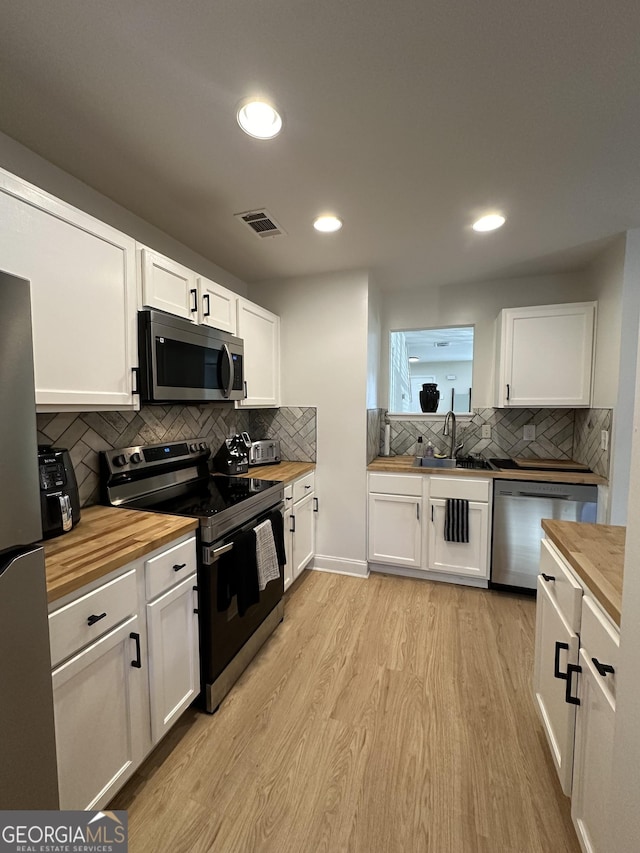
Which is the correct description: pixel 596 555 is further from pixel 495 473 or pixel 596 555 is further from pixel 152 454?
pixel 152 454

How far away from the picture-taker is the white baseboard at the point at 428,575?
2.70 m

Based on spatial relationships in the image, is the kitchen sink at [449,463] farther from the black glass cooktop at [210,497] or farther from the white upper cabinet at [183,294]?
the white upper cabinet at [183,294]

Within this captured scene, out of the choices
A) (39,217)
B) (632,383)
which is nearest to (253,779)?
(39,217)

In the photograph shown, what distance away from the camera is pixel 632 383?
7.24ft

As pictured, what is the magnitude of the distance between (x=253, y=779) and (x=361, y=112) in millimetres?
2531

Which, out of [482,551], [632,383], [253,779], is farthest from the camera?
[482,551]

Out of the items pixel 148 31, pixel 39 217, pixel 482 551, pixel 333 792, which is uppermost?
Result: pixel 148 31

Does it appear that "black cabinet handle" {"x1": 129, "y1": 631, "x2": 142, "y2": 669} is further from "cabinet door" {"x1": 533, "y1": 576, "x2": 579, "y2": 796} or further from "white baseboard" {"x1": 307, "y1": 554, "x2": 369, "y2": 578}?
"white baseboard" {"x1": 307, "y1": 554, "x2": 369, "y2": 578}

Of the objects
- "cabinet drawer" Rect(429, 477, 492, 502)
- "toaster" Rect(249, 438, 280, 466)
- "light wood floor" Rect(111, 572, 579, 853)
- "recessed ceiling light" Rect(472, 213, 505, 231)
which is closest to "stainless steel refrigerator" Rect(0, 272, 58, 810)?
"light wood floor" Rect(111, 572, 579, 853)

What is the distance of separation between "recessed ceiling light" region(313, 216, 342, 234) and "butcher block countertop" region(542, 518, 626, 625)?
6.31 ft

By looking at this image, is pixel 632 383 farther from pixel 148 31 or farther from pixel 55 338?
pixel 55 338

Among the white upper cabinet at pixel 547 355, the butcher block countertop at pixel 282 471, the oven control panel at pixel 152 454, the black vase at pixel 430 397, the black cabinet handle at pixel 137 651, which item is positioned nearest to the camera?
the black cabinet handle at pixel 137 651

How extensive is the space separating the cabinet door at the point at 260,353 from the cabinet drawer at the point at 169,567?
1260mm

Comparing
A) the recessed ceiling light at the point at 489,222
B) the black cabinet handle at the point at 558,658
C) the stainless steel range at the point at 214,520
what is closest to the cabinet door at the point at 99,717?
the stainless steel range at the point at 214,520
